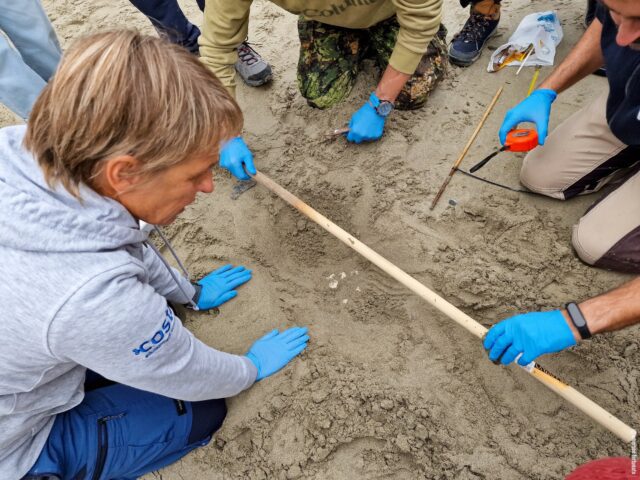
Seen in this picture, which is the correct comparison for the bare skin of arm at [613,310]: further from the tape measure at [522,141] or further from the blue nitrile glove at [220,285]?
the blue nitrile glove at [220,285]

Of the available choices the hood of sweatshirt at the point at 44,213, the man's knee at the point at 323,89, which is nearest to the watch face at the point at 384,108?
the man's knee at the point at 323,89

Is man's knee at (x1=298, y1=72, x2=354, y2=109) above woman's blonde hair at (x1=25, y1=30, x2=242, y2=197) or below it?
below

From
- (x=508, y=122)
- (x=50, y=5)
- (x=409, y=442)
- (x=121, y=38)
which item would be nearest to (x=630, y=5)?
(x=508, y=122)

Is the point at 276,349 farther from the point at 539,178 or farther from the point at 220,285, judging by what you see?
the point at 539,178

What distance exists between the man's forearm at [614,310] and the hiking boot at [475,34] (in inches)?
78.0

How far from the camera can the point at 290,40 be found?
3422mm

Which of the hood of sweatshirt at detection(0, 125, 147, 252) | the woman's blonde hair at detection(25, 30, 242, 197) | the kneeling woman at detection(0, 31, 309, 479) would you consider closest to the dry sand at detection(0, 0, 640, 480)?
the kneeling woman at detection(0, 31, 309, 479)

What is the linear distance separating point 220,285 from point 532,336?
1.39 meters

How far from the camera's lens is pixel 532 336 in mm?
1487

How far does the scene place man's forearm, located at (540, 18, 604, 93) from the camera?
199 cm

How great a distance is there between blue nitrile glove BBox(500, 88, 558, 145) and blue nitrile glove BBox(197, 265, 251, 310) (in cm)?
149

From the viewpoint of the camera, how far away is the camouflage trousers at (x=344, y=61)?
2678mm

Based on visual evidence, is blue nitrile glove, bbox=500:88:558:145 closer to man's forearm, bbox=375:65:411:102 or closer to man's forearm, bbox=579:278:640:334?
man's forearm, bbox=375:65:411:102

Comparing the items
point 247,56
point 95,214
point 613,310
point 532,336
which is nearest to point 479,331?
point 532,336
